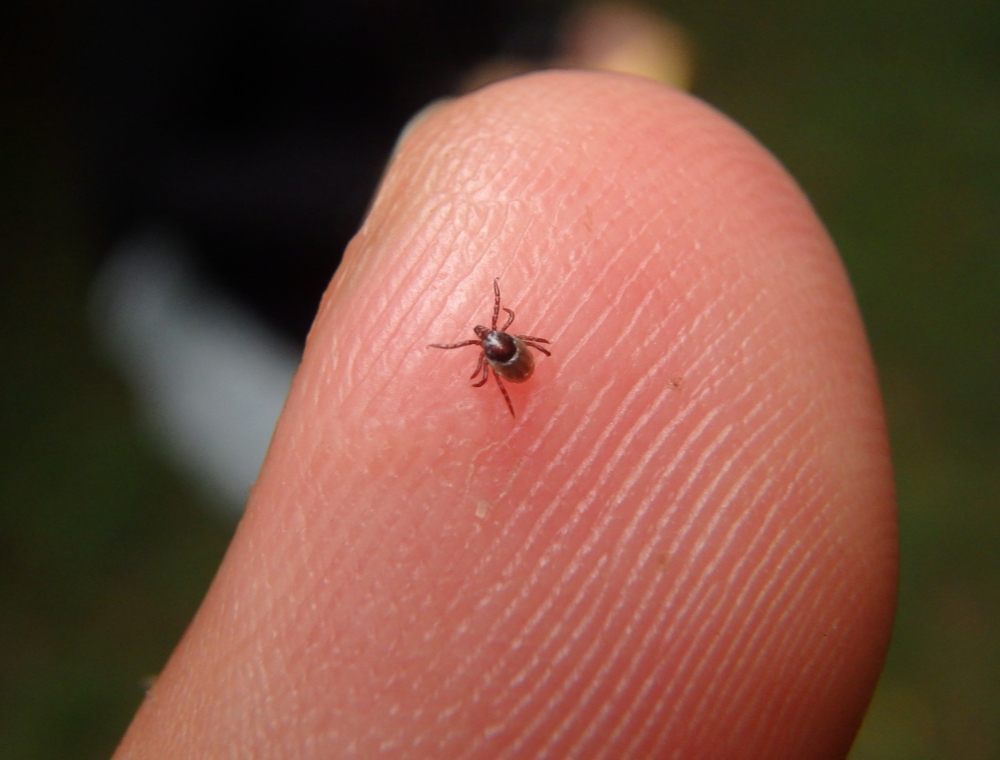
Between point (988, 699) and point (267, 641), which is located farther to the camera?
point (988, 699)

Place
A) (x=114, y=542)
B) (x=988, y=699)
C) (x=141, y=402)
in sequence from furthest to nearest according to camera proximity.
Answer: (x=141, y=402)
(x=114, y=542)
(x=988, y=699)

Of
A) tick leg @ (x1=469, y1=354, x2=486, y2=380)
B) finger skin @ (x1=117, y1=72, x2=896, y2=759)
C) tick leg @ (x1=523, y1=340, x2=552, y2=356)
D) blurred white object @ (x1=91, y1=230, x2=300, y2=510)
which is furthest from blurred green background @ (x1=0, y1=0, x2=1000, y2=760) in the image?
tick leg @ (x1=469, y1=354, x2=486, y2=380)

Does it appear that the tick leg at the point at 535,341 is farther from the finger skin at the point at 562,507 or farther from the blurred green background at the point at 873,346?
the blurred green background at the point at 873,346

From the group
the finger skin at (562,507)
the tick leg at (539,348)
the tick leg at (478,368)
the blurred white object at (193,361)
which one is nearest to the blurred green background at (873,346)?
the blurred white object at (193,361)

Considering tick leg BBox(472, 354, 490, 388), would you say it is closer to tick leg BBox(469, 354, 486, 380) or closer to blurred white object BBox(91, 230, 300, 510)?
tick leg BBox(469, 354, 486, 380)

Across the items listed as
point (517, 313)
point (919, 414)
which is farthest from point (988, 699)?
point (517, 313)

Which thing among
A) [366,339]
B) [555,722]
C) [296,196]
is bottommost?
[555,722]

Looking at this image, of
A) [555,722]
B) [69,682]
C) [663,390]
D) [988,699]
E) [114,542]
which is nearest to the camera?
[555,722]

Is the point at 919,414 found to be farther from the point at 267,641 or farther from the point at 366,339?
the point at 267,641
